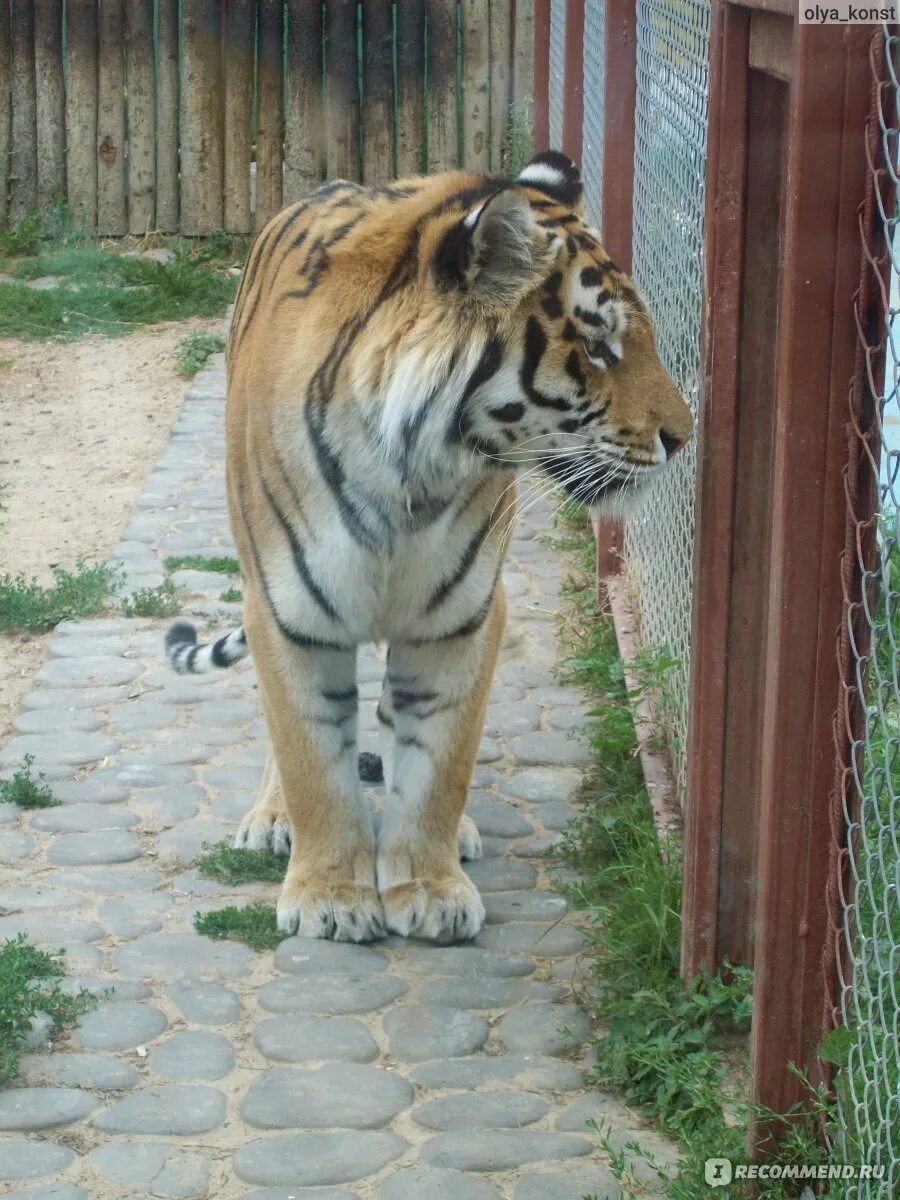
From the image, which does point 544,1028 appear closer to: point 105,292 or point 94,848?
point 94,848

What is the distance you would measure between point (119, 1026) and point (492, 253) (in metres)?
1.79

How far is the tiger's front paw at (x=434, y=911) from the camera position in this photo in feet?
12.4

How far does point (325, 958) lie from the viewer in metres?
3.69

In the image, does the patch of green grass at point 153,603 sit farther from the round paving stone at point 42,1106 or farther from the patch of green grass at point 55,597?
the round paving stone at point 42,1106

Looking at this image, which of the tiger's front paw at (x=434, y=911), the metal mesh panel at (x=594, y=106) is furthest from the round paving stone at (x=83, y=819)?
the metal mesh panel at (x=594, y=106)

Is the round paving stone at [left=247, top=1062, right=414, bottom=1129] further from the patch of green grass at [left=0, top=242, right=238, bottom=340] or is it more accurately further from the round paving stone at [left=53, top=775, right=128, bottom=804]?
the patch of green grass at [left=0, top=242, right=238, bottom=340]

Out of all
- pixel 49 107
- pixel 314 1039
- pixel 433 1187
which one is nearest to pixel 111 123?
pixel 49 107

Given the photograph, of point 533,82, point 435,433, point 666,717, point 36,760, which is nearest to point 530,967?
point 666,717

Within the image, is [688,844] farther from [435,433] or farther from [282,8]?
[282,8]

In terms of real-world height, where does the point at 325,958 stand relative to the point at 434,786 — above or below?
below

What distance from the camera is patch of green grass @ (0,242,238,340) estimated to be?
9.53m

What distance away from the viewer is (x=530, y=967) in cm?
367

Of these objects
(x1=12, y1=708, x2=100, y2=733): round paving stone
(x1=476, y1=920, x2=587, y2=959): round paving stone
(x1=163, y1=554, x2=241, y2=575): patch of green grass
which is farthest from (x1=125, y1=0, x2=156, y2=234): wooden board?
(x1=476, y1=920, x2=587, y2=959): round paving stone

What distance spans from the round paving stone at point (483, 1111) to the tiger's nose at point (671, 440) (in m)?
1.35
